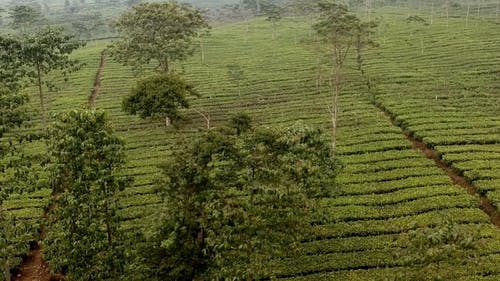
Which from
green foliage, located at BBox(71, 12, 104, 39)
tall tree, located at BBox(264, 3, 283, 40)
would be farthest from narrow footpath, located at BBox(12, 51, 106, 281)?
green foliage, located at BBox(71, 12, 104, 39)

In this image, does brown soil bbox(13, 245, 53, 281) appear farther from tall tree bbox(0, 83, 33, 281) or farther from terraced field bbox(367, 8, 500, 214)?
terraced field bbox(367, 8, 500, 214)

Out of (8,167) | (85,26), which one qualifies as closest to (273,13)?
(85,26)

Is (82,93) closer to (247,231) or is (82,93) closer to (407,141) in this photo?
(407,141)

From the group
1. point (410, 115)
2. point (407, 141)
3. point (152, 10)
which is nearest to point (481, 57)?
point (410, 115)

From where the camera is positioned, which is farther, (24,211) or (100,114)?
(24,211)

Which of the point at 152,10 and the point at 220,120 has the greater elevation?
the point at 152,10

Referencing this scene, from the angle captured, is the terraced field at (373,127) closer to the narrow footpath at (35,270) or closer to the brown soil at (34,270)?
the narrow footpath at (35,270)

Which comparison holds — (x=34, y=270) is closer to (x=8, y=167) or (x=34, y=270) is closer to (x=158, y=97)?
(x=8, y=167)
